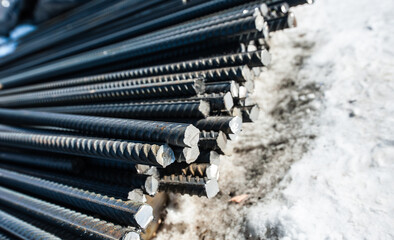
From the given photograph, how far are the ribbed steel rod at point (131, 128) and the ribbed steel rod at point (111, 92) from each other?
14.0 inches

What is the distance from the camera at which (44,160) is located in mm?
2387

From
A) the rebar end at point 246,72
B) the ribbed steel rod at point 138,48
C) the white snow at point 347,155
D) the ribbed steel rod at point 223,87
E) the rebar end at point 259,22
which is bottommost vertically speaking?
the white snow at point 347,155

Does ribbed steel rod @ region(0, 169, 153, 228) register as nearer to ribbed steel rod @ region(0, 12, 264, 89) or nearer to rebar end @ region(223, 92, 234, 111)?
rebar end @ region(223, 92, 234, 111)

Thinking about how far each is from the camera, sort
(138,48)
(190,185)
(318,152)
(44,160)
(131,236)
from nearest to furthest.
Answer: (131,236) < (190,185) < (318,152) < (44,160) < (138,48)

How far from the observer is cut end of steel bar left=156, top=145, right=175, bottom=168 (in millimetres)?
1597

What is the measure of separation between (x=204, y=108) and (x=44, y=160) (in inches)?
60.0

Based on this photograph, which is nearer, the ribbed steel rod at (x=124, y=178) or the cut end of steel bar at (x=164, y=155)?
the cut end of steel bar at (x=164, y=155)

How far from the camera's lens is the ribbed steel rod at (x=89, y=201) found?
1.66 m

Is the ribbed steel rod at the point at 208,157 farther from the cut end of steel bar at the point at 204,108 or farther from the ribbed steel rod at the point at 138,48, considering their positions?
the ribbed steel rod at the point at 138,48

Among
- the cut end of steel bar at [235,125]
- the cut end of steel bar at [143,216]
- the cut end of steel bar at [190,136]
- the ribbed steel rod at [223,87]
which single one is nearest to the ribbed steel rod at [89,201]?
the cut end of steel bar at [143,216]

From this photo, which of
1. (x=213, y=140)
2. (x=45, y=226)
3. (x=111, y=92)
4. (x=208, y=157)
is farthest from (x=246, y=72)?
(x=45, y=226)

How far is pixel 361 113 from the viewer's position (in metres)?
2.40

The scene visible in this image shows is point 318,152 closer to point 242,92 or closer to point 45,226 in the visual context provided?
point 242,92

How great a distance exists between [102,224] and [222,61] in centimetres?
149
